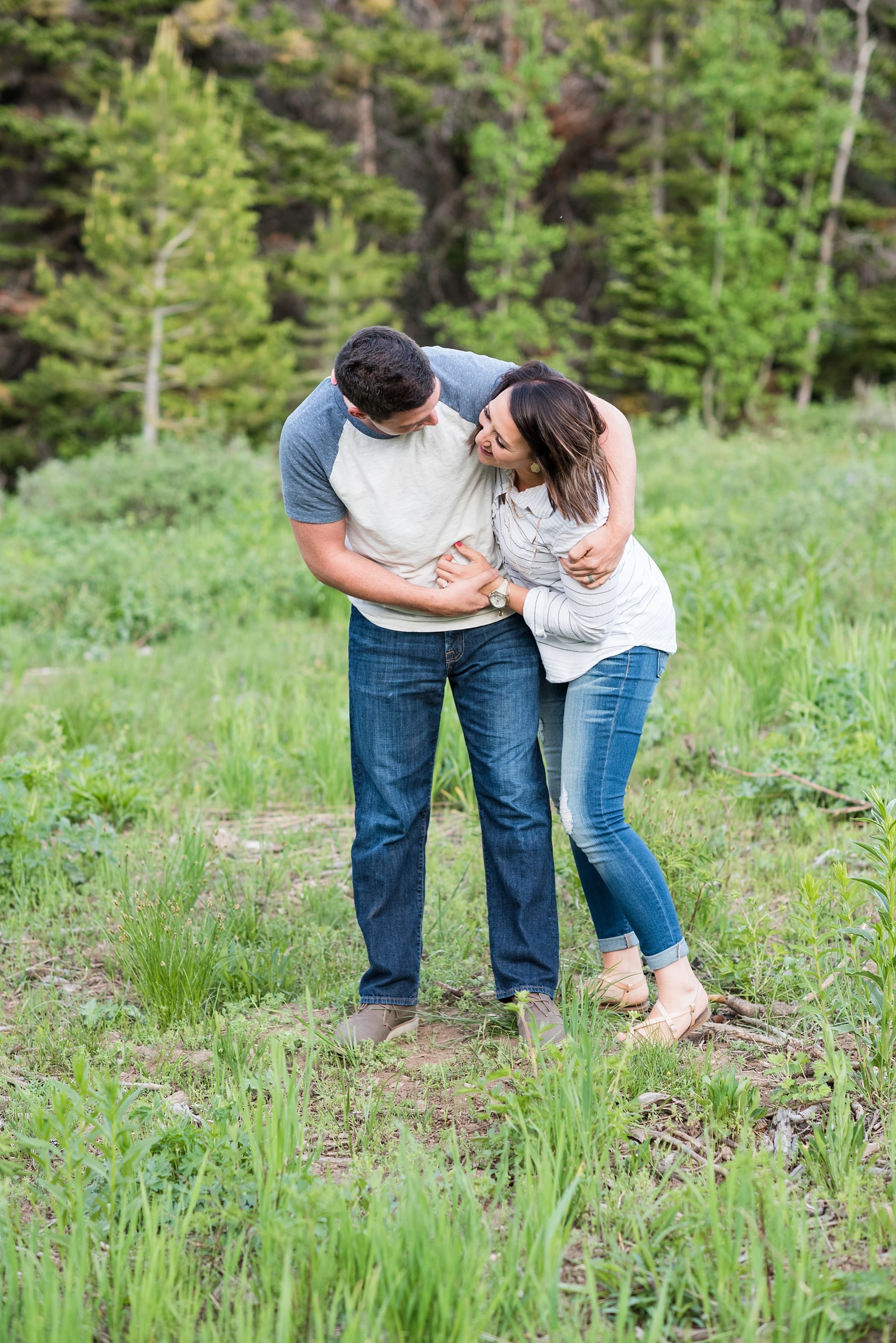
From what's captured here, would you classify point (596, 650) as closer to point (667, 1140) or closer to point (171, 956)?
point (667, 1140)

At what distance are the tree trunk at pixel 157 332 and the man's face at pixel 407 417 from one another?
13.3m

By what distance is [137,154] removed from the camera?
14.9 meters

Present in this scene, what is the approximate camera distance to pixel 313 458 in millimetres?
2684

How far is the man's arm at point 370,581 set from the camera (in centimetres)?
269

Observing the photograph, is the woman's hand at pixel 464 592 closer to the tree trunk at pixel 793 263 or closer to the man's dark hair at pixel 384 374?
the man's dark hair at pixel 384 374

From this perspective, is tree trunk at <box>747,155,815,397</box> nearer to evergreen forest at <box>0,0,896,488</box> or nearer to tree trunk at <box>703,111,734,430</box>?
evergreen forest at <box>0,0,896,488</box>

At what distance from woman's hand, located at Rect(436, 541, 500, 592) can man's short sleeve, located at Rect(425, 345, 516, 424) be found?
33 centimetres

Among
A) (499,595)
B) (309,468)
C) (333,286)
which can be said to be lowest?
(333,286)

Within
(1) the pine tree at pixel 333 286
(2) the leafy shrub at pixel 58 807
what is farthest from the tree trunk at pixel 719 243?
(2) the leafy shrub at pixel 58 807

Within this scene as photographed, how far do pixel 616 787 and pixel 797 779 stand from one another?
1.52 m

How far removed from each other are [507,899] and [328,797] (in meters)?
1.90

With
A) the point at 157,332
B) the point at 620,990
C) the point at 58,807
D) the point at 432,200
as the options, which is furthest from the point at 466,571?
the point at 432,200

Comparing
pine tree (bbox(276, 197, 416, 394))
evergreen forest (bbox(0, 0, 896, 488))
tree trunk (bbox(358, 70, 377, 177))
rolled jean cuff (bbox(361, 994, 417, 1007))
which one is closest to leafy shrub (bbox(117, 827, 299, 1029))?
rolled jean cuff (bbox(361, 994, 417, 1007))

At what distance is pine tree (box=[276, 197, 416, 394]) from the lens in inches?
741
